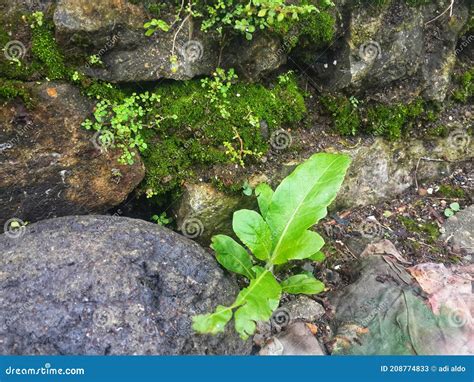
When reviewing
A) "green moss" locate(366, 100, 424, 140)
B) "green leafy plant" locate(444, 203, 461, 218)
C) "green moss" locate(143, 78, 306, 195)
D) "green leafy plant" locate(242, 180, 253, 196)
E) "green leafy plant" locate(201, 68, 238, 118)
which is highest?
"green leafy plant" locate(201, 68, 238, 118)

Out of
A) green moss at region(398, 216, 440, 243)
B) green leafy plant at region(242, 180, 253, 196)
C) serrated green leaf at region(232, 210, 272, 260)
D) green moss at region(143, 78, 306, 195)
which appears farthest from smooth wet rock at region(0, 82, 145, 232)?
green moss at region(398, 216, 440, 243)

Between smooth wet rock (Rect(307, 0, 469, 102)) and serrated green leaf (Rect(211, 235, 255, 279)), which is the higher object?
smooth wet rock (Rect(307, 0, 469, 102))

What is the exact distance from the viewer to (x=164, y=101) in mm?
3797

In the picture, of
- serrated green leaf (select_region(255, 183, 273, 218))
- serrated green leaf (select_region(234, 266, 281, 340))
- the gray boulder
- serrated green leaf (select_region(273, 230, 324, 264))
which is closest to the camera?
the gray boulder

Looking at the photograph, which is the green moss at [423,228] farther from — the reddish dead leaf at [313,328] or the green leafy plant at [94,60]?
the green leafy plant at [94,60]

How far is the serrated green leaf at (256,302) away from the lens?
110 inches

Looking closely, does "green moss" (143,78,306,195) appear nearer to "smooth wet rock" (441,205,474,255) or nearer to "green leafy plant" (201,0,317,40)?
"green leafy plant" (201,0,317,40)

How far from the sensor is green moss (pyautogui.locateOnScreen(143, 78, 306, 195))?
381 cm

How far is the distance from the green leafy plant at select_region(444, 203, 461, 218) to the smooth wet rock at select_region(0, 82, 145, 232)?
2.78m

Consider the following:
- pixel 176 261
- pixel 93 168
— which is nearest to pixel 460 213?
pixel 176 261

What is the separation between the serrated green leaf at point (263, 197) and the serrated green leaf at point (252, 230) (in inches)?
10.0

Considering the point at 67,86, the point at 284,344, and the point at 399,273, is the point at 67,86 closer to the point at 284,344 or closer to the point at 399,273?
the point at 284,344

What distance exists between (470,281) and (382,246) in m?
0.72

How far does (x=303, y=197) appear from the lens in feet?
11.3
